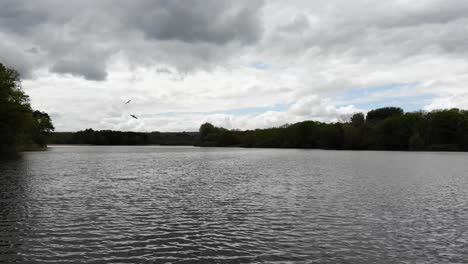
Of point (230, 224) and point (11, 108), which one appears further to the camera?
point (11, 108)

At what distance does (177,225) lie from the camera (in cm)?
2367

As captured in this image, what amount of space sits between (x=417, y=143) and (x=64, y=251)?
180 metres

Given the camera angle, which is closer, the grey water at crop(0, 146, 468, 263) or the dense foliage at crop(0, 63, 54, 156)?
the grey water at crop(0, 146, 468, 263)

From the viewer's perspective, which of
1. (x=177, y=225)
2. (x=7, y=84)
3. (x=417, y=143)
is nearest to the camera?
(x=177, y=225)

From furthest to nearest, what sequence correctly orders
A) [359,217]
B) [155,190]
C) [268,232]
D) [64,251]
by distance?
1. [155,190]
2. [359,217]
3. [268,232]
4. [64,251]

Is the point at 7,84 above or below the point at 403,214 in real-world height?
above

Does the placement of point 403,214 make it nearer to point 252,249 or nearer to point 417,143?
point 252,249

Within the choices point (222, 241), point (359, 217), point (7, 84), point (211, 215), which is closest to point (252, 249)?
point (222, 241)

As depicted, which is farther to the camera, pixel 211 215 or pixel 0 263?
pixel 211 215

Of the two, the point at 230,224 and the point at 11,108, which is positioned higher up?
the point at 11,108

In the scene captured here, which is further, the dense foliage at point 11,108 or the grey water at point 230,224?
the dense foliage at point 11,108

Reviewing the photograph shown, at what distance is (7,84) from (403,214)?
9100 centimetres

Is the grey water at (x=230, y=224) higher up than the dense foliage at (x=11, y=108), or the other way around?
the dense foliage at (x=11, y=108)

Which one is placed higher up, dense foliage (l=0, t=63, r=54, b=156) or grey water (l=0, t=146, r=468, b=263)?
dense foliage (l=0, t=63, r=54, b=156)
